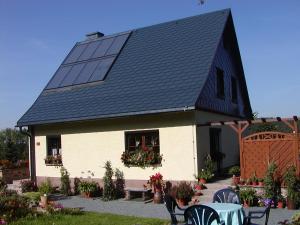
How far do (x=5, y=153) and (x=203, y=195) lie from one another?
17.6 m

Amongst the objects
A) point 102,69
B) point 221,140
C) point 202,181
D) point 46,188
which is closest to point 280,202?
point 202,181

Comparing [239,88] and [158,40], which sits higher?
[158,40]

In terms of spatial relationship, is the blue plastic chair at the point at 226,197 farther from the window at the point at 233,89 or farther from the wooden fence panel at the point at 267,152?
the window at the point at 233,89

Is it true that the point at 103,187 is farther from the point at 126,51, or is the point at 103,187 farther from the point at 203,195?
the point at 126,51

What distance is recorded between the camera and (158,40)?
18.4 meters

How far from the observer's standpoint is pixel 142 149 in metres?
15.2

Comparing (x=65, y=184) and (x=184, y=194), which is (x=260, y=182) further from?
(x=65, y=184)

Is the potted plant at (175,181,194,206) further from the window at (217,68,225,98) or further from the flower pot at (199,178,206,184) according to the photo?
the window at (217,68,225,98)

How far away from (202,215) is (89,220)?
15.4ft

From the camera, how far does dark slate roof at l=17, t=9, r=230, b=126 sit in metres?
14.9

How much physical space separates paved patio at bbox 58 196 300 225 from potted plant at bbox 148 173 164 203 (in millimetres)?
298

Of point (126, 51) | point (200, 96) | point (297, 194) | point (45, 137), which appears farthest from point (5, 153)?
point (297, 194)

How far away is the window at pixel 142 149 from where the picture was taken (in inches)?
590

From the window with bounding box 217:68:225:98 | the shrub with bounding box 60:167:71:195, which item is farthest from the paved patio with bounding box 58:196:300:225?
the window with bounding box 217:68:225:98
